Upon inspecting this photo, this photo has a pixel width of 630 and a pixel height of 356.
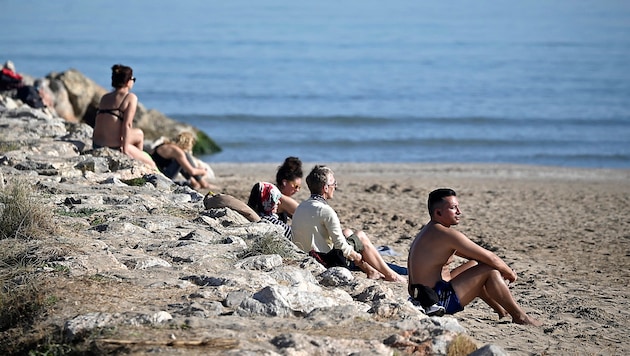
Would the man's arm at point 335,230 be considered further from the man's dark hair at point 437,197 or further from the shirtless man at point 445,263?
the man's dark hair at point 437,197

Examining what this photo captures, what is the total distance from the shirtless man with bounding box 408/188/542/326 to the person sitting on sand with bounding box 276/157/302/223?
7.08ft

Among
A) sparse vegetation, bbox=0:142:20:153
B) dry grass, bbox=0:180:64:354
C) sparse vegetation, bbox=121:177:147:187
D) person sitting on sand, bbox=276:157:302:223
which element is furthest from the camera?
sparse vegetation, bbox=0:142:20:153

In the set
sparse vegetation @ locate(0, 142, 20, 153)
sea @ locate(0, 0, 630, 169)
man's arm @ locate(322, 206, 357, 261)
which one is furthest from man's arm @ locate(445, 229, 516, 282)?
sea @ locate(0, 0, 630, 169)

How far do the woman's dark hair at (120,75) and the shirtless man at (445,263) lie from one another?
5087 millimetres

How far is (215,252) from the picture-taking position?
7.19 m

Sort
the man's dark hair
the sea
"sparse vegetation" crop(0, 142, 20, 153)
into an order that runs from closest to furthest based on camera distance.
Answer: the man's dark hair, "sparse vegetation" crop(0, 142, 20, 153), the sea

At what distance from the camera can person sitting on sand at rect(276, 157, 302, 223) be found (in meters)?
9.41

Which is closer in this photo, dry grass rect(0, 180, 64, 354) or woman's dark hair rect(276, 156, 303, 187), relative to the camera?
dry grass rect(0, 180, 64, 354)

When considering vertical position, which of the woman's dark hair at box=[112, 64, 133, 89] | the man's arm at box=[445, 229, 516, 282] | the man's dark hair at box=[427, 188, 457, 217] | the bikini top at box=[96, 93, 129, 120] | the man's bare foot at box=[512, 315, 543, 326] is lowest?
the man's bare foot at box=[512, 315, 543, 326]

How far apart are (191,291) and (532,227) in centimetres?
734

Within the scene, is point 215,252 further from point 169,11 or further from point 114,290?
point 169,11

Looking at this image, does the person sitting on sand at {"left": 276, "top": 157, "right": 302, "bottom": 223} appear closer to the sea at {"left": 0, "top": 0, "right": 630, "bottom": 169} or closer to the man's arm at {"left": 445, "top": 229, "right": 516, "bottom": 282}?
the man's arm at {"left": 445, "top": 229, "right": 516, "bottom": 282}

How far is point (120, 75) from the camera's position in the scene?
11.4m

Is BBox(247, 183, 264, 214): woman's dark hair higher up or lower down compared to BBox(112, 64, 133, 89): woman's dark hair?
lower down
